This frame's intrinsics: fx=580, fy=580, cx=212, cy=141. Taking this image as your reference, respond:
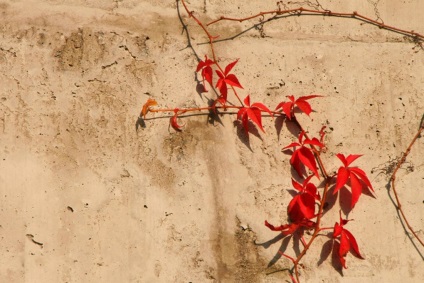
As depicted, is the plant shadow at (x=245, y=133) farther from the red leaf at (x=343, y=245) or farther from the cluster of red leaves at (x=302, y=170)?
the red leaf at (x=343, y=245)

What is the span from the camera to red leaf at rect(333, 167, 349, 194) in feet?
6.52

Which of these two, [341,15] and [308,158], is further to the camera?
[341,15]

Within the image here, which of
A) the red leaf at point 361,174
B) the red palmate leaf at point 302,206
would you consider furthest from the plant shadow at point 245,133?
the red leaf at point 361,174

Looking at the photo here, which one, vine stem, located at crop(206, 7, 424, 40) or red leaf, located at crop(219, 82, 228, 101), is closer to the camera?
red leaf, located at crop(219, 82, 228, 101)

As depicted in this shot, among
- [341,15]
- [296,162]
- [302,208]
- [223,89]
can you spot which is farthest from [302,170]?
[341,15]

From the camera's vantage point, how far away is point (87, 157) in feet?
6.58

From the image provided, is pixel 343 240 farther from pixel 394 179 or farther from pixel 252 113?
pixel 252 113

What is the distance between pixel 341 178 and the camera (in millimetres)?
1998

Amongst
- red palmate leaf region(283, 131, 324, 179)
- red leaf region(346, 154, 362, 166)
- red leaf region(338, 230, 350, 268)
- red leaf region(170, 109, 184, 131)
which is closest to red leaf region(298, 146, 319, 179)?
red palmate leaf region(283, 131, 324, 179)

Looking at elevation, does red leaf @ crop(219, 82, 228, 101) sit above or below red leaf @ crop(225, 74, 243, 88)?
below

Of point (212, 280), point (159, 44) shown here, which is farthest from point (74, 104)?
point (212, 280)

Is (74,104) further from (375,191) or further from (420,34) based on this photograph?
(420,34)

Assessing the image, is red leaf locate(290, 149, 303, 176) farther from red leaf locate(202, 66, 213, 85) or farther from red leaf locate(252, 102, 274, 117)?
red leaf locate(202, 66, 213, 85)

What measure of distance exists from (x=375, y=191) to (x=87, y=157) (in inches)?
40.7
